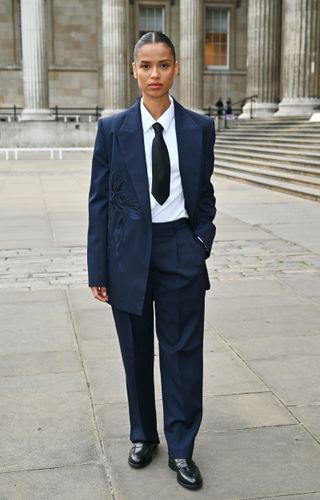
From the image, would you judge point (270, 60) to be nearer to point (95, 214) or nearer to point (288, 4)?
point (288, 4)

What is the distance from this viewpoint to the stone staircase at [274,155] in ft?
58.6

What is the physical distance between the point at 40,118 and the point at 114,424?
115 ft

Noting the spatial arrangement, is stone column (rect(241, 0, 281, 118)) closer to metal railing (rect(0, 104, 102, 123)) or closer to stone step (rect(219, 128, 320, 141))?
stone step (rect(219, 128, 320, 141))

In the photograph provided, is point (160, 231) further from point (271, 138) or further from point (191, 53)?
point (191, 53)

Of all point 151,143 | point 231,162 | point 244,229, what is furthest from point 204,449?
point 231,162

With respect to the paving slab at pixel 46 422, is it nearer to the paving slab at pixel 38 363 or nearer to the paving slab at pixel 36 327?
the paving slab at pixel 38 363

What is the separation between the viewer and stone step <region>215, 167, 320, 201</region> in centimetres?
1546

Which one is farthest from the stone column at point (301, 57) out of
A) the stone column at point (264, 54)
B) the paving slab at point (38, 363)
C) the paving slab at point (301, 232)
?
the paving slab at point (38, 363)

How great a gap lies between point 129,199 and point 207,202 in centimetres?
42

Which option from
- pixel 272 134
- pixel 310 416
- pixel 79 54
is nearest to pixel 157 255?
pixel 310 416

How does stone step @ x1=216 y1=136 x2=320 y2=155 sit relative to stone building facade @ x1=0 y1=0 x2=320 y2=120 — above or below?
below

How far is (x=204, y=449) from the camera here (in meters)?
3.77

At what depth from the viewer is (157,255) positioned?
328 centimetres

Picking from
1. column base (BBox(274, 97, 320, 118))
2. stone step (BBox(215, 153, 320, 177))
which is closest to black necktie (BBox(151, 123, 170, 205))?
stone step (BBox(215, 153, 320, 177))
